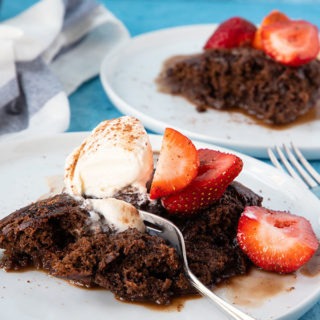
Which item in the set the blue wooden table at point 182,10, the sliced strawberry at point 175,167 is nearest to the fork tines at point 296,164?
the sliced strawberry at point 175,167

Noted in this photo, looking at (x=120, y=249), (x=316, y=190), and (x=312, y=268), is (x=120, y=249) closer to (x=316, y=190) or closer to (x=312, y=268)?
(x=312, y=268)

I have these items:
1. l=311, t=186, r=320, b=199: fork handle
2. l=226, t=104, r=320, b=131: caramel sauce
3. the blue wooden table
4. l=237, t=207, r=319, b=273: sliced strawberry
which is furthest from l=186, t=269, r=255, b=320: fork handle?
the blue wooden table

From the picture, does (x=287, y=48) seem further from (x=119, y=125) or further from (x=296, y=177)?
(x=119, y=125)

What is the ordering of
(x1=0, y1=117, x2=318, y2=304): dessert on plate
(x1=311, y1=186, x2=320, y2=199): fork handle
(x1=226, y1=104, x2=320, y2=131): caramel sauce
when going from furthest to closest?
(x1=226, y1=104, x2=320, y2=131): caramel sauce → (x1=311, y1=186, x2=320, y2=199): fork handle → (x1=0, y1=117, x2=318, y2=304): dessert on plate

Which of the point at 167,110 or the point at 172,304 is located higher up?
the point at 172,304

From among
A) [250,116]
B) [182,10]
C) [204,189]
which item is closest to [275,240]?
[204,189]

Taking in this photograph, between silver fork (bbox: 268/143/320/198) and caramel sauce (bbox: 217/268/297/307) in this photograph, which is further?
silver fork (bbox: 268/143/320/198)

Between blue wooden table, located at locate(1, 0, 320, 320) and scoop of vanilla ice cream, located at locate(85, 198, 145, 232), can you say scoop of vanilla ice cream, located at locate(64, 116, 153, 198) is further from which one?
blue wooden table, located at locate(1, 0, 320, 320)
